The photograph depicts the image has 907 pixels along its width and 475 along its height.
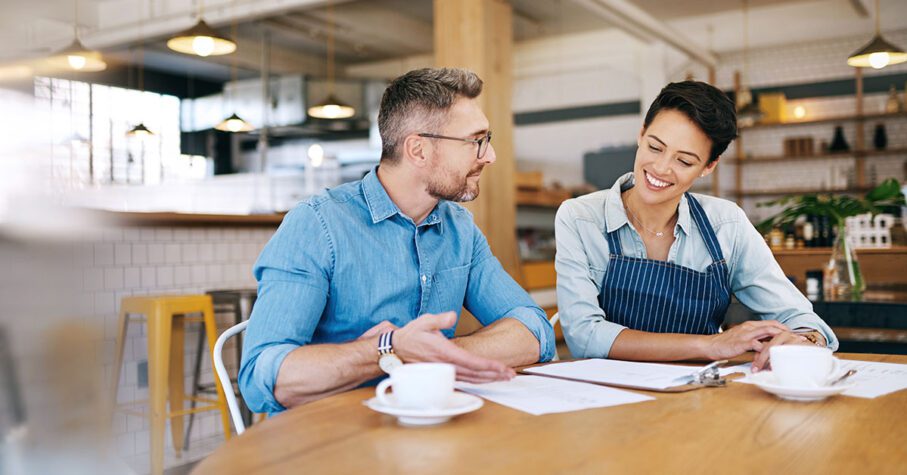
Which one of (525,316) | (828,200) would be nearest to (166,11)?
(828,200)

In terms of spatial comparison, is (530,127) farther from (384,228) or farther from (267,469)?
(267,469)

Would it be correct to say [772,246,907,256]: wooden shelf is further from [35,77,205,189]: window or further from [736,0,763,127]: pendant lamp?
[35,77,205,189]: window

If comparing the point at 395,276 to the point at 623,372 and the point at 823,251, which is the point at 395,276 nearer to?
the point at 623,372

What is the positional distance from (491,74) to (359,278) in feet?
13.9

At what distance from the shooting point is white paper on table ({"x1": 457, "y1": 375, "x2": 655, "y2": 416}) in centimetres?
114

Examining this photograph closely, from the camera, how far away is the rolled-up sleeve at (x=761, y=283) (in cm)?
195

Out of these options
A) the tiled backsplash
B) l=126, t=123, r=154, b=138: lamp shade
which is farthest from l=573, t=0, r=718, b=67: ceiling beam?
l=126, t=123, r=154, b=138: lamp shade

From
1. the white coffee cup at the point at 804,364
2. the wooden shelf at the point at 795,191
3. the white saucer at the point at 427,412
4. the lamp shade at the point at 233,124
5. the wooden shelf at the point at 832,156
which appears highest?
the lamp shade at the point at 233,124

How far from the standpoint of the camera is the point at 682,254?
6.63 feet

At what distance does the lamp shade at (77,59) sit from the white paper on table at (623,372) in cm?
589

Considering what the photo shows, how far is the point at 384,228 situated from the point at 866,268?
456 centimetres

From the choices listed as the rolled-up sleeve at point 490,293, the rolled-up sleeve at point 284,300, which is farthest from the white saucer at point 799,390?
the rolled-up sleeve at point 284,300

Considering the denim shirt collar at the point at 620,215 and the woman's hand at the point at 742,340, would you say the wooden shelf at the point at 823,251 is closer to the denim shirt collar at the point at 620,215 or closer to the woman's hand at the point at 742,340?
the denim shirt collar at the point at 620,215

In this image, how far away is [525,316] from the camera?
171cm
